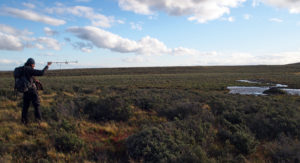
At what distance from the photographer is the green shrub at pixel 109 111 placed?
22.3 ft

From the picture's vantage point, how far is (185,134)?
14.8 feet

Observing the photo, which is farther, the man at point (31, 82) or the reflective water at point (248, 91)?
the reflective water at point (248, 91)

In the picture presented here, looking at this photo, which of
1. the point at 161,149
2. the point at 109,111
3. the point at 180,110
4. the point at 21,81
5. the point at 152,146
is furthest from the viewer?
the point at 180,110

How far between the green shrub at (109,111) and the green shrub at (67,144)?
2598 mm

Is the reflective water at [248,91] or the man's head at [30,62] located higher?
the man's head at [30,62]

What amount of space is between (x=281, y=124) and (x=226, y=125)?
64.6 inches

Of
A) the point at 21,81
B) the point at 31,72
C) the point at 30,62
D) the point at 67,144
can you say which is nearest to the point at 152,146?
the point at 67,144

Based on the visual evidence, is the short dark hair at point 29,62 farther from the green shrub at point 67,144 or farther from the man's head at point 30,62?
Answer: the green shrub at point 67,144

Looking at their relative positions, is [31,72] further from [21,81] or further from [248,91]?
[248,91]

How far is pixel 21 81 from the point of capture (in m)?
5.00

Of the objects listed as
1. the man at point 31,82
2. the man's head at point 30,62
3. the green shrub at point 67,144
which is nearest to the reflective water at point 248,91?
the green shrub at point 67,144

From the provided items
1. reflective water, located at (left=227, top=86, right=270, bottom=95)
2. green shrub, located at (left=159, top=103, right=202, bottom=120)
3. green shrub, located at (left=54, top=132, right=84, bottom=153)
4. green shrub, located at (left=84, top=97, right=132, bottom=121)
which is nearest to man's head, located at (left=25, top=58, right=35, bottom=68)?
green shrub, located at (left=54, top=132, right=84, bottom=153)

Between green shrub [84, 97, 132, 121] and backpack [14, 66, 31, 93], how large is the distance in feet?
8.43

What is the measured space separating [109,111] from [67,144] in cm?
306
